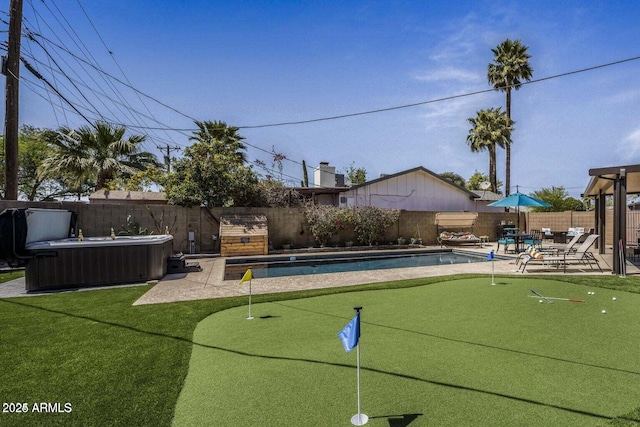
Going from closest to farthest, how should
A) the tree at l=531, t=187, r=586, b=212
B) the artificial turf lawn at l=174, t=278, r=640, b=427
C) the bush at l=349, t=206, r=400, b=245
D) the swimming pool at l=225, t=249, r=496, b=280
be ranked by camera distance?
the artificial turf lawn at l=174, t=278, r=640, b=427
the swimming pool at l=225, t=249, r=496, b=280
the bush at l=349, t=206, r=400, b=245
the tree at l=531, t=187, r=586, b=212

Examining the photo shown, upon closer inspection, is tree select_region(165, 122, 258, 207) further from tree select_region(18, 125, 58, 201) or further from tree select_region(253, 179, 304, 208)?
tree select_region(18, 125, 58, 201)

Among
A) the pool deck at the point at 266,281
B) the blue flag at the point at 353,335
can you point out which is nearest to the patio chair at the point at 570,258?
the pool deck at the point at 266,281

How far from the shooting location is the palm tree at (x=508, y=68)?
24828mm

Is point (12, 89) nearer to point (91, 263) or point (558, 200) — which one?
point (91, 263)

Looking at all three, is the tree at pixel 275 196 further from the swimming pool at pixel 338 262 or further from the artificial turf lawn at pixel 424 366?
the artificial turf lawn at pixel 424 366

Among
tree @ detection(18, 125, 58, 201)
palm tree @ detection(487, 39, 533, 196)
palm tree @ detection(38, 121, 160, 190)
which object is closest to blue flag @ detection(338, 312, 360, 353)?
palm tree @ detection(38, 121, 160, 190)

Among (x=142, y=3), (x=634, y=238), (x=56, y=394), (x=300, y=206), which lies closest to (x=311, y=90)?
(x=300, y=206)

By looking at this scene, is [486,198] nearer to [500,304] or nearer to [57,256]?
[500,304]

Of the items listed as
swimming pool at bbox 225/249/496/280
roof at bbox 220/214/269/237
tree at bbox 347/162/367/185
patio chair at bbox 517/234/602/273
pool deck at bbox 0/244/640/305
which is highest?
tree at bbox 347/162/367/185

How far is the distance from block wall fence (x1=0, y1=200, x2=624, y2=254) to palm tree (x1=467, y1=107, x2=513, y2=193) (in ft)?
25.1

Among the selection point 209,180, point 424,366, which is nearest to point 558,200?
point 209,180

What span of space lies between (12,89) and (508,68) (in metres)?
28.7

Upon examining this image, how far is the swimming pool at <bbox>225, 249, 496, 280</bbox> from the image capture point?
1060 centimetres

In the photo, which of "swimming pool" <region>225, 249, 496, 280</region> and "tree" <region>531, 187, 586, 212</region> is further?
"tree" <region>531, 187, 586, 212</region>
